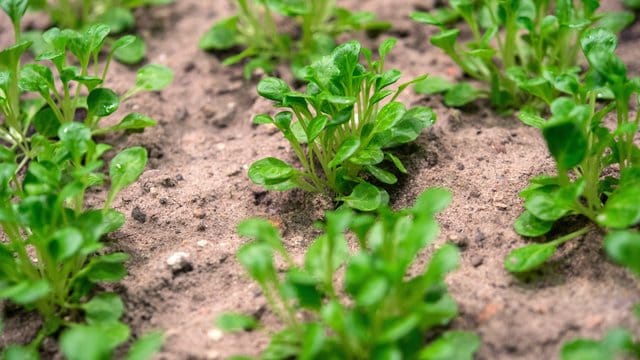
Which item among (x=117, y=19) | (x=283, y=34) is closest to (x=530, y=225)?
(x=283, y=34)

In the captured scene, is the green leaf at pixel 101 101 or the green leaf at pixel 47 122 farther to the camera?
the green leaf at pixel 47 122

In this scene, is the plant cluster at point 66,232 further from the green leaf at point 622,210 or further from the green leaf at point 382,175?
the green leaf at point 622,210

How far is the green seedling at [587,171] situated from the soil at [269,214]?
6cm

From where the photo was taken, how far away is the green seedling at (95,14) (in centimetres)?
263

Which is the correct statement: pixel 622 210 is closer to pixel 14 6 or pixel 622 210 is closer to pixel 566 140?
pixel 566 140

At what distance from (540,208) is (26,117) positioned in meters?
1.57

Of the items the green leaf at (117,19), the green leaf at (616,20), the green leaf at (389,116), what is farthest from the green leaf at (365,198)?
the green leaf at (117,19)

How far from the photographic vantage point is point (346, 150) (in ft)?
5.86

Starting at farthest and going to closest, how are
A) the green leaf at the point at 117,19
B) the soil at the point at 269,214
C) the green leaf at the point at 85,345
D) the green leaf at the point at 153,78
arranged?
1. the green leaf at the point at 117,19
2. the green leaf at the point at 153,78
3. the soil at the point at 269,214
4. the green leaf at the point at 85,345

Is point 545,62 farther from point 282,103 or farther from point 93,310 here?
point 93,310

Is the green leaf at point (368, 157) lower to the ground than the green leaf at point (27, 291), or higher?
lower

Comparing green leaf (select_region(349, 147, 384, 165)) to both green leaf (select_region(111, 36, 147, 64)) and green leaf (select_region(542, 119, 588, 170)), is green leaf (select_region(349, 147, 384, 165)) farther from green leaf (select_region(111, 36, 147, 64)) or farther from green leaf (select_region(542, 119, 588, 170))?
green leaf (select_region(111, 36, 147, 64))

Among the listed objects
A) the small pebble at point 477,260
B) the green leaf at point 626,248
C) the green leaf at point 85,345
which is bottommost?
the small pebble at point 477,260

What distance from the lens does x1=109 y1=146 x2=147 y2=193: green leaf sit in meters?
1.76
